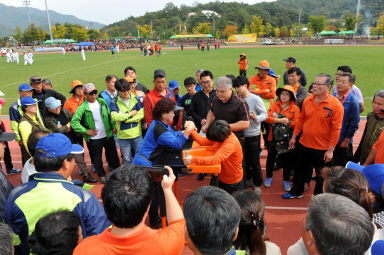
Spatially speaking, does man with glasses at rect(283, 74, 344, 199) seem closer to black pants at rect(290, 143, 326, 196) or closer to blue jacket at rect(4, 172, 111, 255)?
black pants at rect(290, 143, 326, 196)

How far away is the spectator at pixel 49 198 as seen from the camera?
72.6 inches

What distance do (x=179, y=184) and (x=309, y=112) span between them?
285 centimetres

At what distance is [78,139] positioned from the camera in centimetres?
560

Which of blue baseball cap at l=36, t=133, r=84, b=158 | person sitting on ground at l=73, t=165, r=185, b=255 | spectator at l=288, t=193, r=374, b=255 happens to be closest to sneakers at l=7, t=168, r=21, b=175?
blue baseball cap at l=36, t=133, r=84, b=158

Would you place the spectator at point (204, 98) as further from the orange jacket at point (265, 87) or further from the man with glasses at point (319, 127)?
the man with glasses at point (319, 127)

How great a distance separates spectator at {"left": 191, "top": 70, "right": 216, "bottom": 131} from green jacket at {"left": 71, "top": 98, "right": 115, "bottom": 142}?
1.71 metres

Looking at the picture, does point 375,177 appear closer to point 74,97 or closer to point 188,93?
point 188,93

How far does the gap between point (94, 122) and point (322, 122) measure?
13.2ft

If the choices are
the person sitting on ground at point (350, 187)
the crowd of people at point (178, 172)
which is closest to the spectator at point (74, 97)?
the crowd of people at point (178, 172)

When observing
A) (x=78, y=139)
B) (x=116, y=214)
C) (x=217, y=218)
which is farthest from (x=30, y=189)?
(x=78, y=139)

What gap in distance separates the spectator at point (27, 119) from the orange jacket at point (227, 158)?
2.88 meters

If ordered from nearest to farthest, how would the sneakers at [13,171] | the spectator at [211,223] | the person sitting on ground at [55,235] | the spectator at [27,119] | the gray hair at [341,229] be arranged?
1. the gray hair at [341,229]
2. the spectator at [211,223]
3. the person sitting on ground at [55,235]
4. the spectator at [27,119]
5. the sneakers at [13,171]

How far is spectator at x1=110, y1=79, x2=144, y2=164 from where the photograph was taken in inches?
181

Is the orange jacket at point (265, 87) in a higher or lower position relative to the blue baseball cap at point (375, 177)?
higher
